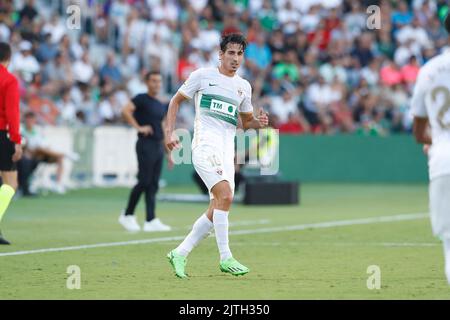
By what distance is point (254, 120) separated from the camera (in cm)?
1123

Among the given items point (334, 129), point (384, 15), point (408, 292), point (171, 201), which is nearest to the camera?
point (408, 292)

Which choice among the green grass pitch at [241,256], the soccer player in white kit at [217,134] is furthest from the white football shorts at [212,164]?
the green grass pitch at [241,256]

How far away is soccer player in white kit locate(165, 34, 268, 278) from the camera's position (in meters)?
10.7

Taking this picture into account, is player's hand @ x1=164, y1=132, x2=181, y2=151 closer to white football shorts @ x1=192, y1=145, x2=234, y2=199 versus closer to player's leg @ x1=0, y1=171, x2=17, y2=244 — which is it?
white football shorts @ x1=192, y1=145, x2=234, y2=199

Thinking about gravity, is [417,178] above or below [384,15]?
below

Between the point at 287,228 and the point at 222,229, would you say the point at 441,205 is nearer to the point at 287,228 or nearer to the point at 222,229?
the point at 222,229

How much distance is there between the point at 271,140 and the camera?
27422 millimetres

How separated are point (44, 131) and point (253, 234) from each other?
11.2m

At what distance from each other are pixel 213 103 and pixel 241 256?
7.75ft

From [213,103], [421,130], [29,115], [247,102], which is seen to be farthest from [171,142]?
[29,115]

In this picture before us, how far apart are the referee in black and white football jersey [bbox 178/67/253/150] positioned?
510 centimetres

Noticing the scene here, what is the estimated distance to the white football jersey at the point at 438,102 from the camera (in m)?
7.97

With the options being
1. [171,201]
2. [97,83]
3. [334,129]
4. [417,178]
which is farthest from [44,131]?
[417,178]
